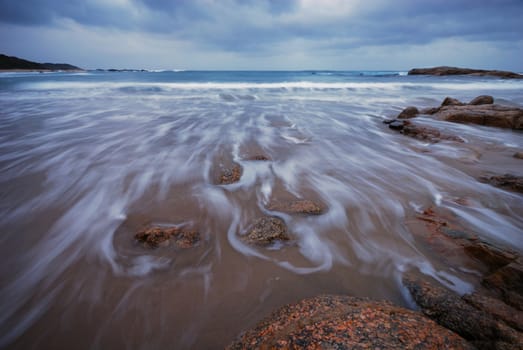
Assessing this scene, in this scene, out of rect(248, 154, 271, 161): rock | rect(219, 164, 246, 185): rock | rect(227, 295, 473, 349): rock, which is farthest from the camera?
rect(248, 154, 271, 161): rock

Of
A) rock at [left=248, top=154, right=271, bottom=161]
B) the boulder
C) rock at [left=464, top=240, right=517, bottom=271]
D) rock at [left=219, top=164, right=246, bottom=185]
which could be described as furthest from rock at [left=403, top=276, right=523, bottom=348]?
the boulder

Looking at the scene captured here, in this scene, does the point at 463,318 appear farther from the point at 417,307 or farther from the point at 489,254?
the point at 489,254

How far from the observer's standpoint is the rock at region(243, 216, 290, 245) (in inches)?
106

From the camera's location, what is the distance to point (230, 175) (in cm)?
428

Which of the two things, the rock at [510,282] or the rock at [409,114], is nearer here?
the rock at [510,282]

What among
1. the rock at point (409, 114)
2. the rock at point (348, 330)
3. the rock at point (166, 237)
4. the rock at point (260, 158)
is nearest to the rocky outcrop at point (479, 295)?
the rock at point (348, 330)

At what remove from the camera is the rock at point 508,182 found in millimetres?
3750

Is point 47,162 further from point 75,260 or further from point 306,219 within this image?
point 306,219

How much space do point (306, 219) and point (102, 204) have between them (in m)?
2.89

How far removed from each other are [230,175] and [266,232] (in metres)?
1.77

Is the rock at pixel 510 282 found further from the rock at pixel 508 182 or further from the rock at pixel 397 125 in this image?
the rock at pixel 397 125

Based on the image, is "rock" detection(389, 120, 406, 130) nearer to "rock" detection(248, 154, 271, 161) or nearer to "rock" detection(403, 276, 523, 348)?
"rock" detection(248, 154, 271, 161)

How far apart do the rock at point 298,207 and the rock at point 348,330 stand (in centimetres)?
162

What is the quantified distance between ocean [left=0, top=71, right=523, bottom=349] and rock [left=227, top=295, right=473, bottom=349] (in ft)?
1.41
